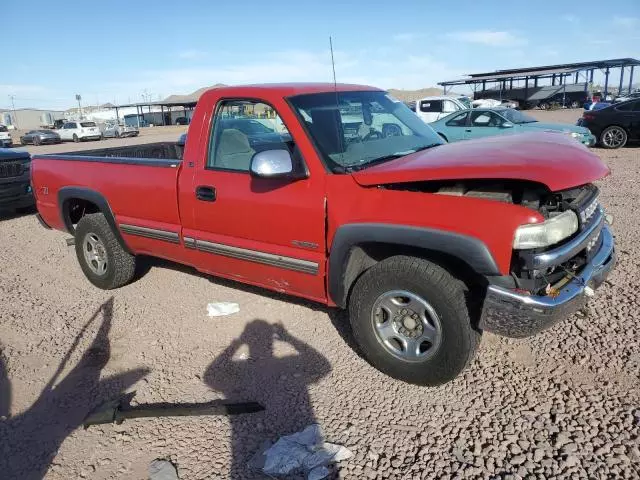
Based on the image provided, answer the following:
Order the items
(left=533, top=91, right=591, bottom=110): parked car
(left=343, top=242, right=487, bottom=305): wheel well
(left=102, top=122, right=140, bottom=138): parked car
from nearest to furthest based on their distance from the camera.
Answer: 1. (left=343, top=242, right=487, bottom=305): wheel well
2. (left=102, top=122, right=140, bottom=138): parked car
3. (left=533, top=91, right=591, bottom=110): parked car

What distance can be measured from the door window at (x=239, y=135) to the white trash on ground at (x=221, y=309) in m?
1.34

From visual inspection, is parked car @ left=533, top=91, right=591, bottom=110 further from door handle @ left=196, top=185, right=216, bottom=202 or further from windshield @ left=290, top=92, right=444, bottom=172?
door handle @ left=196, top=185, right=216, bottom=202

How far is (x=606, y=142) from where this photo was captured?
46.2 ft

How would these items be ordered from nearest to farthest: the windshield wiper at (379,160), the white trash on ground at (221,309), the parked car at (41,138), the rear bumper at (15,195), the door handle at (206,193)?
the windshield wiper at (379,160) < the door handle at (206,193) < the white trash on ground at (221,309) < the rear bumper at (15,195) < the parked car at (41,138)

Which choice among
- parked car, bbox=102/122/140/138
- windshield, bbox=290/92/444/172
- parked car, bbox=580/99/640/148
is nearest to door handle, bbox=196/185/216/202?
windshield, bbox=290/92/444/172

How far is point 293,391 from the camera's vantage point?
3.21 m

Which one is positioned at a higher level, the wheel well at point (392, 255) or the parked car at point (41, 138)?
the wheel well at point (392, 255)

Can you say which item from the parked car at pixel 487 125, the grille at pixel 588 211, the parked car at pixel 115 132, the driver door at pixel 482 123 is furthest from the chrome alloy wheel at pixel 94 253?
the parked car at pixel 115 132

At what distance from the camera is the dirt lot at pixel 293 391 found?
2.58 m

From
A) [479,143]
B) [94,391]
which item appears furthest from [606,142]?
[94,391]

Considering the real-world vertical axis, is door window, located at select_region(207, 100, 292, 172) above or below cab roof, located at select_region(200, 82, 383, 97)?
below

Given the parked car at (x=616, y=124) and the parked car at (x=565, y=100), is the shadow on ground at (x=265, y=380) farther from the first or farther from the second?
the parked car at (x=565, y=100)

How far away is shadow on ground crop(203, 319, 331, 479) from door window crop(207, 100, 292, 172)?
4.49 ft

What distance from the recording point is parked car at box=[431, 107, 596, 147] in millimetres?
12969
